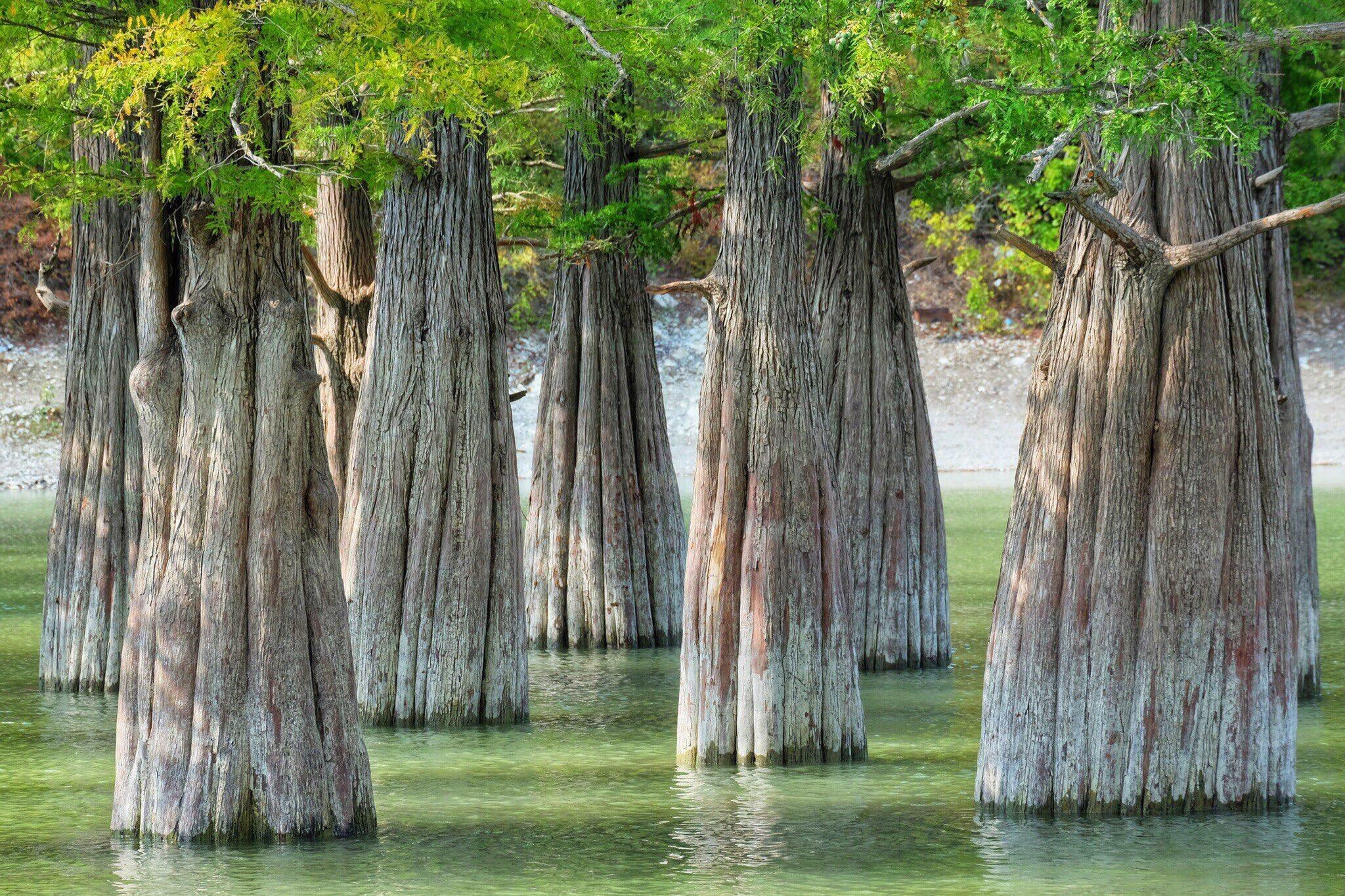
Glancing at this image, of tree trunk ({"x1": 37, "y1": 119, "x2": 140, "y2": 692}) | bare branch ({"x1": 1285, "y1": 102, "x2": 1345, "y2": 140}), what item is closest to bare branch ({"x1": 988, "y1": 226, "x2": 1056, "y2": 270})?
bare branch ({"x1": 1285, "y1": 102, "x2": 1345, "y2": 140})

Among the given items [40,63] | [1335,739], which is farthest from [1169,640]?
[40,63]

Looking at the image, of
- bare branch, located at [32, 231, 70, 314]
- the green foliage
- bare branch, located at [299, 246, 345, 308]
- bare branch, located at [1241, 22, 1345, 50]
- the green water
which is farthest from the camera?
bare branch, located at [299, 246, 345, 308]

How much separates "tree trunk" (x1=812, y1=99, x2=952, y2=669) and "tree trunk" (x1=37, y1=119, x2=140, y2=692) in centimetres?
572

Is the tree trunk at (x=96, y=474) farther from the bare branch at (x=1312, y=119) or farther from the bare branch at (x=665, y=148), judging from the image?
the bare branch at (x=1312, y=119)

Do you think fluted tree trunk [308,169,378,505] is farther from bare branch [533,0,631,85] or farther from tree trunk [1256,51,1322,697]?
tree trunk [1256,51,1322,697]

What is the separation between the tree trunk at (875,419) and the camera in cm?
1491

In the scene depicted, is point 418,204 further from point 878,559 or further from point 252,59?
point 878,559

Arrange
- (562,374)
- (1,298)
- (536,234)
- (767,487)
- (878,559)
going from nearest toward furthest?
(767,487), (878,559), (562,374), (536,234), (1,298)

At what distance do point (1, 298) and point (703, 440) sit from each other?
4600cm

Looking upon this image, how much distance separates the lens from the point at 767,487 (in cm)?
1057

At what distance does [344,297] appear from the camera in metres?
16.6

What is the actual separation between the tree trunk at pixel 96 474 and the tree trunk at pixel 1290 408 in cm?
885

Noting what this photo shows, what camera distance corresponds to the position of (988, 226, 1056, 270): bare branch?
8500 mm

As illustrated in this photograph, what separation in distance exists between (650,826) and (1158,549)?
304cm
